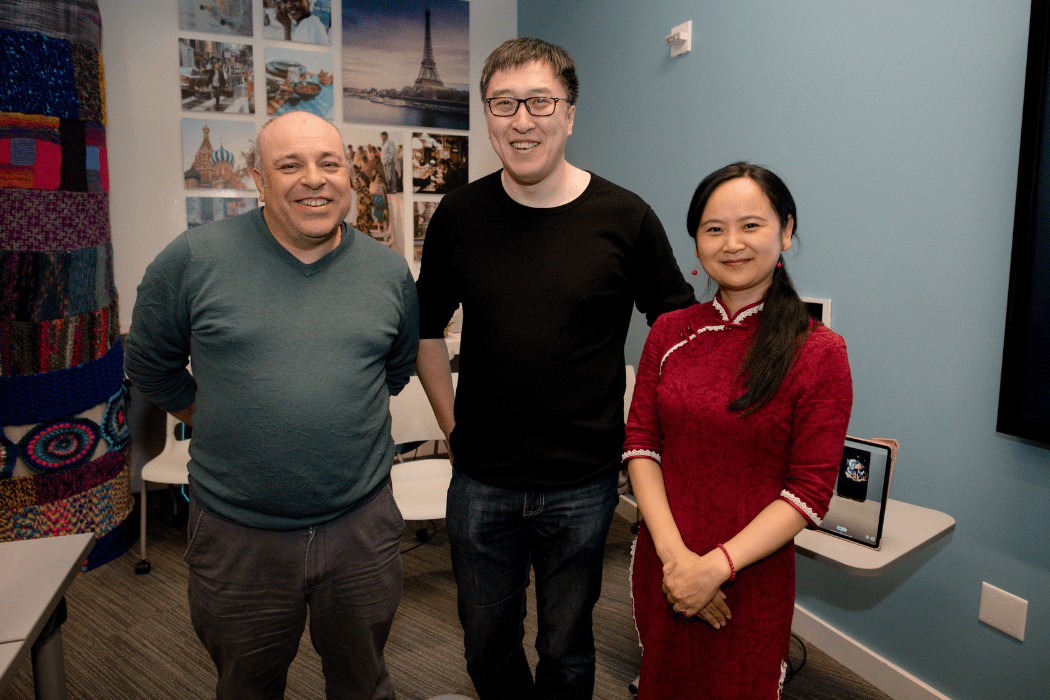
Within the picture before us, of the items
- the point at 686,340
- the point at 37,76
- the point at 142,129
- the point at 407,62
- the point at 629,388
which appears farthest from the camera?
the point at 407,62

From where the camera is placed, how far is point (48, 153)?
8.43ft

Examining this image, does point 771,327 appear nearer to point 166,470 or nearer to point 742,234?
point 742,234

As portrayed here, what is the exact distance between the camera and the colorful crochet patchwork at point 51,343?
2568 millimetres

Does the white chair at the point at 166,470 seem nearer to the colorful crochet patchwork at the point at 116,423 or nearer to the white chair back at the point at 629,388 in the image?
the colorful crochet patchwork at the point at 116,423

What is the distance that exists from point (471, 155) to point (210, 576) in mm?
3290

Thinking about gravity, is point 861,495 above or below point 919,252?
below

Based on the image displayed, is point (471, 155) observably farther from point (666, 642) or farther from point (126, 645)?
point (666, 642)

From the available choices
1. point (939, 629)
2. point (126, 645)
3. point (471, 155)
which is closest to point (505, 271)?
point (939, 629)

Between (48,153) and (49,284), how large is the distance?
52 cm

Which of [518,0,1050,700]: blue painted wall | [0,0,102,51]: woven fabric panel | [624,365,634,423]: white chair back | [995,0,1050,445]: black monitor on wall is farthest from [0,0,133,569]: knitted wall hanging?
[995,0,1050,445]: black monitor on wall

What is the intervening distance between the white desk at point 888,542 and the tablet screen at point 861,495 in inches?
1.2

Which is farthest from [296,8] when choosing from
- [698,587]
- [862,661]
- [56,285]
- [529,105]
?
[862,661]

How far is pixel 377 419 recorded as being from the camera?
1438 mm

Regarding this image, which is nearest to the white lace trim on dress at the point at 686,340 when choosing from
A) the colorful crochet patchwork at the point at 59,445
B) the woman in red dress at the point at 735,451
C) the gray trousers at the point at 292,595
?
the woman in red dress at the point at 735,451
